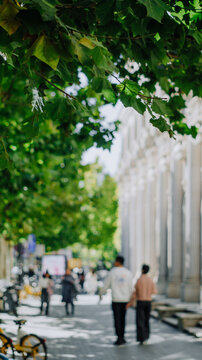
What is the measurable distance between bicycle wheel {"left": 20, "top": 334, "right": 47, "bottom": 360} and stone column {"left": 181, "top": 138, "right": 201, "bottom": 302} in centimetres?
1251

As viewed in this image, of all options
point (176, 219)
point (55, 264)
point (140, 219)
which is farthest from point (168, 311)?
point (55, 264)

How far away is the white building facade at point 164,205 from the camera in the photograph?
81.8ft

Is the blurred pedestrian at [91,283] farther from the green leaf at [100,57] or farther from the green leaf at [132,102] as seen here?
the green leaf at [100,57]

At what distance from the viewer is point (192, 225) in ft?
81.9

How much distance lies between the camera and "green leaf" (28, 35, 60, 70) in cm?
507

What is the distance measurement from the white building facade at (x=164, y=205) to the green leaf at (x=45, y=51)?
916 centimetres

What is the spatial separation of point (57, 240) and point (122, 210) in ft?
27.3

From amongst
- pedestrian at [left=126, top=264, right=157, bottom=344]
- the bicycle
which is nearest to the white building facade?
pedestrian at [left=126, top=264, right=157, bottom=344]

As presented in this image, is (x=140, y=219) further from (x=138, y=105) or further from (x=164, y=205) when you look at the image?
(x=138, y=105)

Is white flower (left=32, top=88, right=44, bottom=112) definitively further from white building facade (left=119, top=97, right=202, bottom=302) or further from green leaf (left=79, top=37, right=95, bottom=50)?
white building facade (left=119, top=97, right=202, bottom=302)

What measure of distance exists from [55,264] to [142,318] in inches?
1622

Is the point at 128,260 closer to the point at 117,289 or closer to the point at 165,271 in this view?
the point at 165,271

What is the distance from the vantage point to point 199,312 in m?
20.2

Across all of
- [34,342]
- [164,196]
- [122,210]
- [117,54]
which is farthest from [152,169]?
[117,54]
